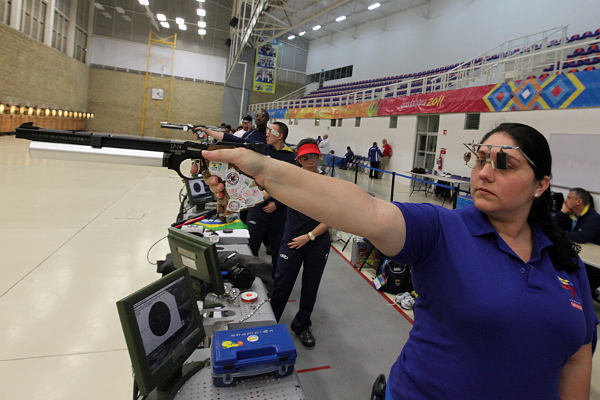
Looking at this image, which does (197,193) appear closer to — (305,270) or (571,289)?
(305,270)

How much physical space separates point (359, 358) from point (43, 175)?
911 cm

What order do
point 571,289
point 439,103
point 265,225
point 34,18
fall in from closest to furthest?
1. point 571,289
2. point 265,225
3. point 439,103
4. point 34,18

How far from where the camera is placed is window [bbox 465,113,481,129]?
32.4 ft

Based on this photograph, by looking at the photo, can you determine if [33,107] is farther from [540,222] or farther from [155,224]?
[540,222]

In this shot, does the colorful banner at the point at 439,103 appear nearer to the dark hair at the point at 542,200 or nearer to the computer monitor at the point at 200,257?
the dark hair at the point at 542,200

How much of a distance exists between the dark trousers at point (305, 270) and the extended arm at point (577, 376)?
6.28 ft

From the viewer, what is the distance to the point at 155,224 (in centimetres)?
579

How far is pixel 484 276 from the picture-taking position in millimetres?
904

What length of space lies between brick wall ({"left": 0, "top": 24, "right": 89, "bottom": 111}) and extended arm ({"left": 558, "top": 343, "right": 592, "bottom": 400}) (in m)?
18.5

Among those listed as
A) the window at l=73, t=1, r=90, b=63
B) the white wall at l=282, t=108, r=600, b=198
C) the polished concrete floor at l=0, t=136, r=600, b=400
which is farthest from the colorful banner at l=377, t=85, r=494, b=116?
the window at l=73, t=1, r=90, b=63

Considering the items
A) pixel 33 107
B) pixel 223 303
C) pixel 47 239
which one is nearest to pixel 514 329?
pixel 223 303

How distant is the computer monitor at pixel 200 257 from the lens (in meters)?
1.96

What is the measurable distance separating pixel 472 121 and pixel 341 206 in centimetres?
1069

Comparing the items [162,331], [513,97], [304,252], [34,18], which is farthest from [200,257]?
[34,18]
